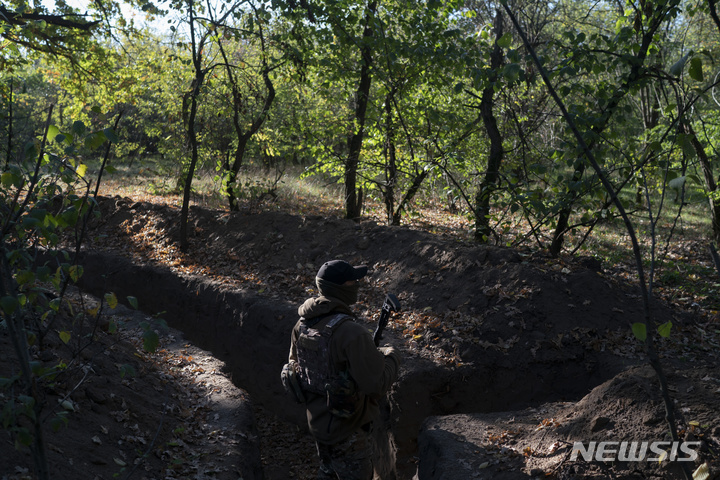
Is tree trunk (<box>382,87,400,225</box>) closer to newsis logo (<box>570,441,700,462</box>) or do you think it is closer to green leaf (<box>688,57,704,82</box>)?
newsis logo (<box>570,441,700,462</box>)

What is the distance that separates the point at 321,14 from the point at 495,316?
6450mm

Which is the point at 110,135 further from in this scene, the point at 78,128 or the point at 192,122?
the point at 192,122

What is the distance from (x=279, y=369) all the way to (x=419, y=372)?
247 centimetres

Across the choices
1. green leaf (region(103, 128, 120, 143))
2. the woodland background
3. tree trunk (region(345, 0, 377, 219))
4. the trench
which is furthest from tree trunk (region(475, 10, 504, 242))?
green leaf (region(103, 128, 120, 143))

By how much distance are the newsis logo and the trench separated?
5.63 ft

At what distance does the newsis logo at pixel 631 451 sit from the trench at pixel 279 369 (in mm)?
1717

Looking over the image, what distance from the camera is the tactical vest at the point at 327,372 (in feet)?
13.2

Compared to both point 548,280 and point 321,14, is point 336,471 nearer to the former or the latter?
point 548,280

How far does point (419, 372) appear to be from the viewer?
6.56 meters

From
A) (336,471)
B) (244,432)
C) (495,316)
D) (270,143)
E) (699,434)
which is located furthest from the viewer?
(270,143)

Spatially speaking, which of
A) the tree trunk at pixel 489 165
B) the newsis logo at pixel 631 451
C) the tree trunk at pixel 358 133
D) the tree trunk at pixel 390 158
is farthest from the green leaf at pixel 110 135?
the tree trunk at pixel 358 133

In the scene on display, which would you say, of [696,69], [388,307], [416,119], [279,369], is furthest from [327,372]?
[416,119]

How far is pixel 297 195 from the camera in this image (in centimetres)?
1683

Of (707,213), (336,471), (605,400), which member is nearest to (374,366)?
(336,471)
